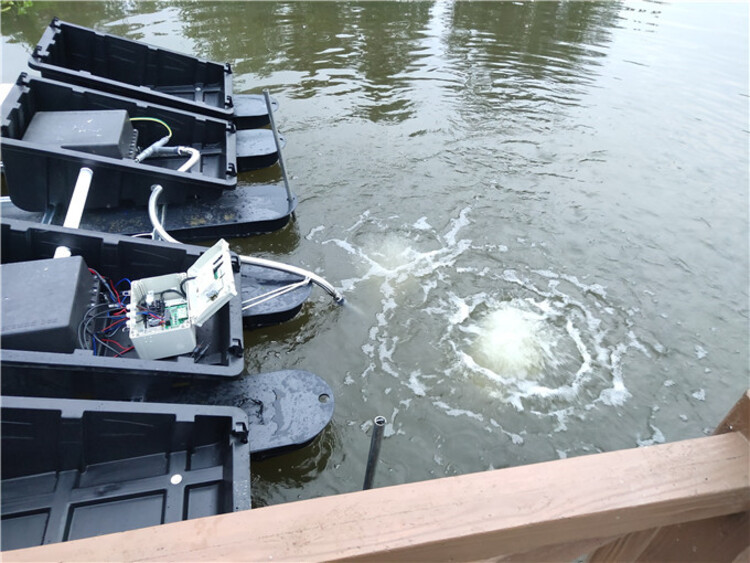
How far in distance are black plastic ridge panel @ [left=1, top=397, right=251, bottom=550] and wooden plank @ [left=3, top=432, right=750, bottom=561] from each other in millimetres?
1899

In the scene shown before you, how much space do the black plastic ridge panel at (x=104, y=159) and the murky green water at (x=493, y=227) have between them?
2.70 ft

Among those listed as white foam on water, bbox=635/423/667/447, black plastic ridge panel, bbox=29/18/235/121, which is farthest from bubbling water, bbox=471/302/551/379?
black plastic ridge panel, bbox=29/18/235/121

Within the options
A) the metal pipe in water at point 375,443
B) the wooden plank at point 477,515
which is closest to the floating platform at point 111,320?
the metal pipe in water at point 375,443

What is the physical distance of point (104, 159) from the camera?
4594 mm

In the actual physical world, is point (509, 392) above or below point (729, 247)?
below

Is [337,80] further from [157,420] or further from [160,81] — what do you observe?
[157,420]

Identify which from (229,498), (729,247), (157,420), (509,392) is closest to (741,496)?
(229,498)

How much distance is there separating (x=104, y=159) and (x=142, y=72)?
2971mm

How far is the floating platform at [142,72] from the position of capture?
19.5 ft

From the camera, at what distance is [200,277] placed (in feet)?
11.7

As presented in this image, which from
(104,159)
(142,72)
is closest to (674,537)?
(104,159)

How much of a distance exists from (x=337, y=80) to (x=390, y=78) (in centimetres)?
95

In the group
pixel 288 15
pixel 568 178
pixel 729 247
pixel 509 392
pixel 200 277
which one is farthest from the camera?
pixel 288 15

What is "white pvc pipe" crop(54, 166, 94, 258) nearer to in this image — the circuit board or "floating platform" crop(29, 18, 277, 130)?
the circuit board
